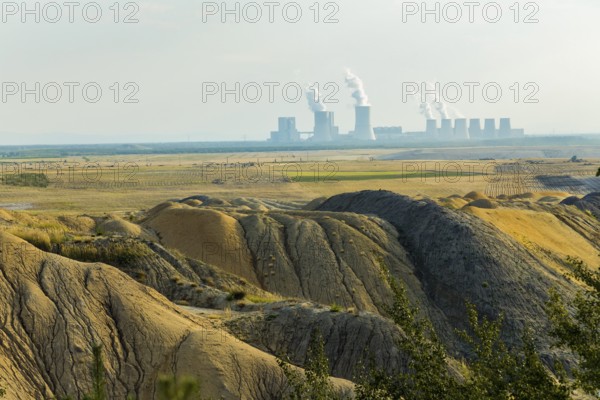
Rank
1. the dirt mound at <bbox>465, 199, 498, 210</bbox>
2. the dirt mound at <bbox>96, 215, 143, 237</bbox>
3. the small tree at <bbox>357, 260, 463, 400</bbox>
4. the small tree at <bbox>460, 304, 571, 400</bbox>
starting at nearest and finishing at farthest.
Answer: the small tree at <bbox>460, 304, 571, 400</bbox> → the small tree at <bbox>357, 260, 463, 400</bbox> → the dirt mound at <bbox>96, 215, 143, 237</bbox> → the dirt mound at <bbox>465, 199, 498, 210</bbox>

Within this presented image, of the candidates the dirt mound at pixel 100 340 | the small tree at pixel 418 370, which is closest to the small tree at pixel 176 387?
the small tree at pixel 418 370

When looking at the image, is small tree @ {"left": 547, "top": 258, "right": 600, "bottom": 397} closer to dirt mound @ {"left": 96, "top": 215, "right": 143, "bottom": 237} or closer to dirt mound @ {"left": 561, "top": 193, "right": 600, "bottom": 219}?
dirt mound @ {"left": 96, "top": 215, "right": 143, "bottom": 237}

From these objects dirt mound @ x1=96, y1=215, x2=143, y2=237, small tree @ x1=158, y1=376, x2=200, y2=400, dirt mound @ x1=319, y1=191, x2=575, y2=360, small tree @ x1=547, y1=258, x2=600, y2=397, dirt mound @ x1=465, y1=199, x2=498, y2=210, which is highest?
small tree @ x1=158, y1=376, x2=200, y2=400

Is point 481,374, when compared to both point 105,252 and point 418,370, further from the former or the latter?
point 105,252

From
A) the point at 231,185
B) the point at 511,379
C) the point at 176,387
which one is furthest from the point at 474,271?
the point at 231,185

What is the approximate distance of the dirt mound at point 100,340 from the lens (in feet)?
88.2

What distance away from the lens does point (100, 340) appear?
2855 cm

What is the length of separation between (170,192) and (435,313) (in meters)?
94.7

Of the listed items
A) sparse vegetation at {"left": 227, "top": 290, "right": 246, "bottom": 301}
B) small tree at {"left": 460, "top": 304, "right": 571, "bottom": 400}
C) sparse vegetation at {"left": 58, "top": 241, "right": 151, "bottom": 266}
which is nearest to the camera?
small tree at {"left": 460, "top": 304, "right": 571, "bottom": 400}

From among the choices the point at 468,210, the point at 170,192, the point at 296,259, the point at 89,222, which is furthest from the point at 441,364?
the point at 170,192

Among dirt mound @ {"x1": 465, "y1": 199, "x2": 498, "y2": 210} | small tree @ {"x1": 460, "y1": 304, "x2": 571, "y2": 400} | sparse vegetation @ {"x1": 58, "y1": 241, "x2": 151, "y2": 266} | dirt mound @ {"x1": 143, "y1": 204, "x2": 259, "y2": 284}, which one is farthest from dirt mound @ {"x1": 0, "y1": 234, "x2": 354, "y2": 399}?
dirt mound @ {"x1": 465, "y1": 199, "x2": 498, "y2": 210}

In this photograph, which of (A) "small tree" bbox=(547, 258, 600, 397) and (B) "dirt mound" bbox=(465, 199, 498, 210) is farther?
(B) "dirt mound" bbox=(465, 199, 498, 210)

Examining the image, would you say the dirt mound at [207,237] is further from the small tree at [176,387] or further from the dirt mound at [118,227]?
the small tree at [176,387]

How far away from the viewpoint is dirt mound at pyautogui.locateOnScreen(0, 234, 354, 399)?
88.2 feet
